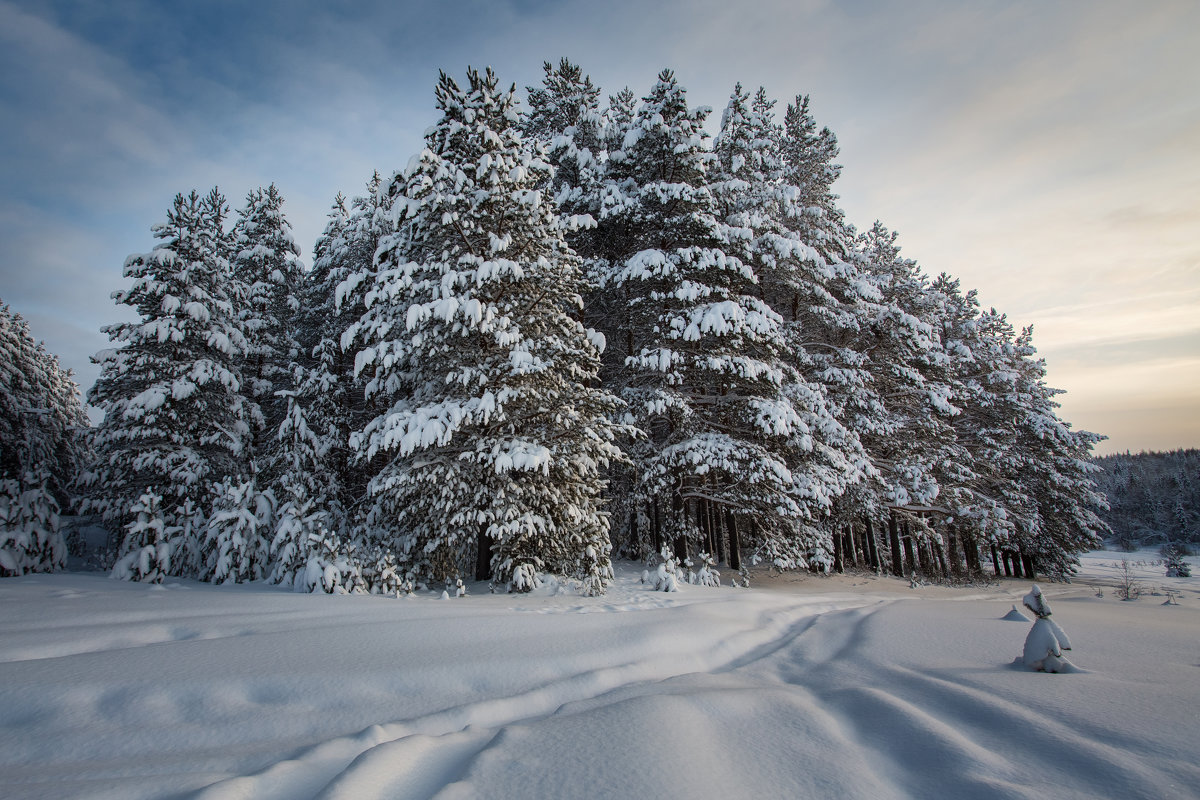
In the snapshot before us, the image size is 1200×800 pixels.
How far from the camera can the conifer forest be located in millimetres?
9219

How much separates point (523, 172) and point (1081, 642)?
981cm

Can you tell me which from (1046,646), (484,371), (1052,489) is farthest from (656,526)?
(1052,489)

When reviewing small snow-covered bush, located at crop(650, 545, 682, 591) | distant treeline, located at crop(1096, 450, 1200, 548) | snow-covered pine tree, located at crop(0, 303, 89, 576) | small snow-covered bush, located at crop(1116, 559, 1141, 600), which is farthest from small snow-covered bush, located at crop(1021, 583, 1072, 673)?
distant treeline, located at crop(1096, 450, 1200, 548)

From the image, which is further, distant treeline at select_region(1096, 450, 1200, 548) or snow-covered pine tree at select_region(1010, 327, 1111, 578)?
distant treeline at select_region(1096, 450, 1200, 548)

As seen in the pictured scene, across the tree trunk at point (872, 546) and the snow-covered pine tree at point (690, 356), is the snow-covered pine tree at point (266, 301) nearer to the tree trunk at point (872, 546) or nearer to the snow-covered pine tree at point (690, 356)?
the snow-covered pine tree at point (690, 356)

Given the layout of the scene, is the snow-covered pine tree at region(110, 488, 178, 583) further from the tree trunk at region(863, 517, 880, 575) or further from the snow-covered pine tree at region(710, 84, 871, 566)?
the tree trunk at region(863, 517, 880, 575)

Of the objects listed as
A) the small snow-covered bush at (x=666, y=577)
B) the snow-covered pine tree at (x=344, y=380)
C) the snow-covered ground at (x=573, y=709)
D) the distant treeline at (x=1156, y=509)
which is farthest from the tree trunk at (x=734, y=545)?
the distant treeline at (x=1156, y=509)

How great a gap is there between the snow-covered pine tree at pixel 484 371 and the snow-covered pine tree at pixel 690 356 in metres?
3.09

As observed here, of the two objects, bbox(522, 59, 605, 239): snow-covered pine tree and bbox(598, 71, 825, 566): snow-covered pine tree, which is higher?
bbox(522, 59, 605, 239): snow-covered pine tree

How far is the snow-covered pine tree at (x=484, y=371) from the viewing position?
875 centimetres

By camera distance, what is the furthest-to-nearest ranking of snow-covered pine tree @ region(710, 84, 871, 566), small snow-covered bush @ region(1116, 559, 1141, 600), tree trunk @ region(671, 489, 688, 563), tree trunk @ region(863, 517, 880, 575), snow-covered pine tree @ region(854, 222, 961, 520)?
tree trunk @ region(863, 517, 880, 575), snow-covered pine tree @ region(854, 222, 961, 520), snow-covered pine tree @ region(710, 84, 871, 566), tree trunk @ region(671, 489, 688, 563), small snow-covered bush @ region(1116, 559, 1141, 600)

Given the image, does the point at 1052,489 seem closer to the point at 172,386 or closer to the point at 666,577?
the point at 666,577

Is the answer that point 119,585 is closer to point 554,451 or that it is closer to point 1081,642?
point 554,451

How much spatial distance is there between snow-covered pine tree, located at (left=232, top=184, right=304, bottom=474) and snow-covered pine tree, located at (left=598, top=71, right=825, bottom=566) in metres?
11.3
